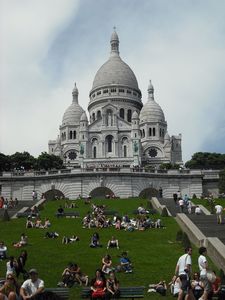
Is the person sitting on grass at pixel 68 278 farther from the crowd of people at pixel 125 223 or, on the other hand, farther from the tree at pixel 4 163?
the tree at pixel 4 163

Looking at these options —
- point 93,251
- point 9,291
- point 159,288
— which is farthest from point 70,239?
point 9,291

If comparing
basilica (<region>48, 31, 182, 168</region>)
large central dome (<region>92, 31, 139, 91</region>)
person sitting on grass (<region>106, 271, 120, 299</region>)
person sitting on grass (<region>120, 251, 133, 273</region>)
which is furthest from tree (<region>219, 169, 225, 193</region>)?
large central dome (<region>92, 31, 139, 91</region>)

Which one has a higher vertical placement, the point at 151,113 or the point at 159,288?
the point at 151,113

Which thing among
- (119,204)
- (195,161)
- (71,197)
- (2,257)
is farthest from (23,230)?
(195,161)

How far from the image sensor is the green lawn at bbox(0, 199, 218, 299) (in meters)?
19.1

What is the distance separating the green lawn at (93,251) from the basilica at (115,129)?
7190cm

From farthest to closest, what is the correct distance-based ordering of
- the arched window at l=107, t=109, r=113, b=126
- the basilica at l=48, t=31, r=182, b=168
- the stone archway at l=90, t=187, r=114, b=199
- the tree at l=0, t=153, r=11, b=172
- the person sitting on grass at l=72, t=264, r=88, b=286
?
the arched window at l=107, t=109, r=113, b=126
the basilica at l=48, t=31, r=182, b=168
the tree at l=0, t=153, r=11, b=172
the stone archway at l=90, t=187, r=114, b=199
the person sitting on grass at l=72, t=264, r=88, b=286

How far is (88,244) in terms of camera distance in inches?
1001

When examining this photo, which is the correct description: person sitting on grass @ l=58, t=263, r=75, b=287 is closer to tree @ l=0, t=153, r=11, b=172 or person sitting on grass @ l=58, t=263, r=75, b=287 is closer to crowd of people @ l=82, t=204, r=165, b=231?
crowd of people @ l=82, t=204, r=165, b=231

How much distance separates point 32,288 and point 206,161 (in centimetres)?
8774

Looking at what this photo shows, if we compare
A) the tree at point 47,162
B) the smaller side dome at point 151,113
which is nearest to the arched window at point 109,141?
the smaller side dome at point 151,113

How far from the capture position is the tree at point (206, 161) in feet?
319

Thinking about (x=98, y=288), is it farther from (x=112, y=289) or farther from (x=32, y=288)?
(x=32, y=288)

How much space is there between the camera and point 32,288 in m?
13.5
